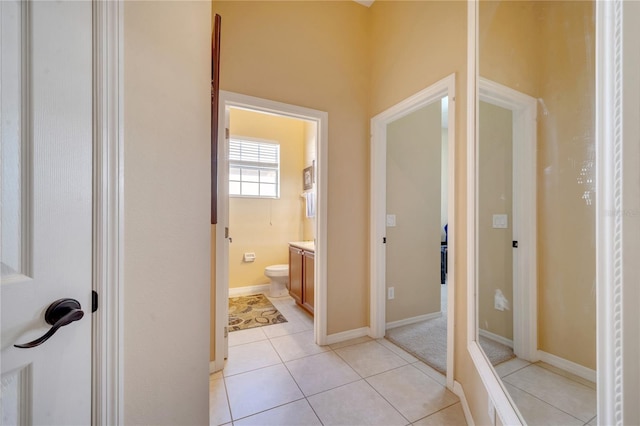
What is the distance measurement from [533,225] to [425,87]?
1381 mm

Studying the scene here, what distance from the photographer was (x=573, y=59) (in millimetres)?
782

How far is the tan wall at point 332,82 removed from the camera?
205 cm

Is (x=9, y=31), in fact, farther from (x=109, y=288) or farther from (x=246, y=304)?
(x=246, y=304)

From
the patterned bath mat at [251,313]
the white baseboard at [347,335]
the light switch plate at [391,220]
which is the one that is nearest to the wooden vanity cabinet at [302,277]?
the patterned bath mat at [251,313]

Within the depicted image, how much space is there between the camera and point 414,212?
279 centimetres

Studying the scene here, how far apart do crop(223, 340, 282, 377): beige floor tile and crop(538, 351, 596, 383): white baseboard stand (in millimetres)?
1737

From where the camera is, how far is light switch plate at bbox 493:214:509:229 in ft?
4.13

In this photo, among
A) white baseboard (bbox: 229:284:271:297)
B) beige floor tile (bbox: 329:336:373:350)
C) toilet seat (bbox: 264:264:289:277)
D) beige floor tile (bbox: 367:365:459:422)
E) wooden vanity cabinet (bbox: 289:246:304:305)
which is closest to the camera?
beige floor tile (bbox: 367:365:459:422)

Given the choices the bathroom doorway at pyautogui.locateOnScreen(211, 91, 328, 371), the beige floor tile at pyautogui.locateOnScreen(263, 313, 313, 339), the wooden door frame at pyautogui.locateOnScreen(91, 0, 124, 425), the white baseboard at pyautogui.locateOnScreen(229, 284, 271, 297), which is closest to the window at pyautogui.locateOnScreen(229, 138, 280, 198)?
the bathroom doorway at pyautogui.locateOnScreen(211, 91, 328, 371)

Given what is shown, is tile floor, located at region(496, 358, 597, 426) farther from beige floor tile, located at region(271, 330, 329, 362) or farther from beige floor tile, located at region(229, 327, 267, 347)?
beige floor tile, located at region(229, 327, 267, 347)

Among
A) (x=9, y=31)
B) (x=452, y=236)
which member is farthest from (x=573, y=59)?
(x=9, y=31)

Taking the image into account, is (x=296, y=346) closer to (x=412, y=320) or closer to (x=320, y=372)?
(x=320, y=372)

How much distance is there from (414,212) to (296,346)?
1.85 meters

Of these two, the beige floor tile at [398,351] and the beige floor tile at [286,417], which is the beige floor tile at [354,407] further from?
the beige floor tile at [398,351]
